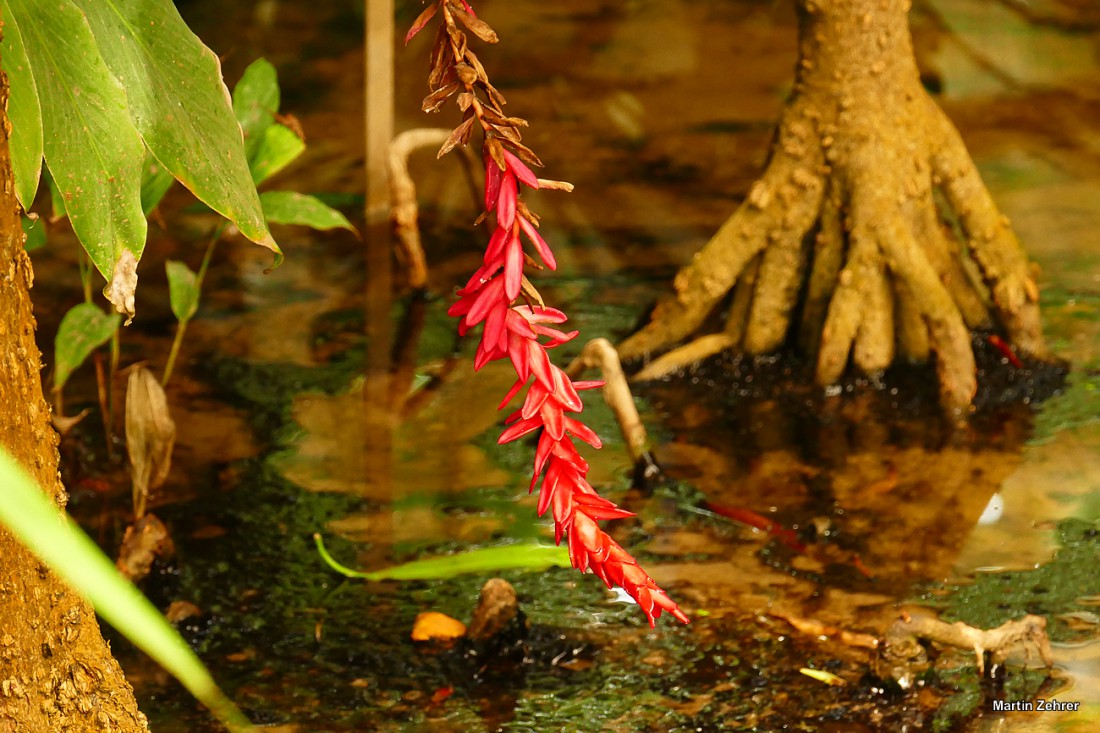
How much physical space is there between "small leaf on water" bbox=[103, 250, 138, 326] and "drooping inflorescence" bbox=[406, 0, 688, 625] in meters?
0.55

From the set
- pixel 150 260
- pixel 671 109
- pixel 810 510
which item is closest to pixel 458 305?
pixel 810 510

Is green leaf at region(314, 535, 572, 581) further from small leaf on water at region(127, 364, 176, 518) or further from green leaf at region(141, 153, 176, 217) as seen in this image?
green leaf at region(141, 153, 176, 217)

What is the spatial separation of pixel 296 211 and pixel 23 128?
177 centimetres

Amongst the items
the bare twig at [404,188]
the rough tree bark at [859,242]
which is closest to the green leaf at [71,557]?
the rough tree bark at [859,242]

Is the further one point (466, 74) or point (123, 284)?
point (123, 284)

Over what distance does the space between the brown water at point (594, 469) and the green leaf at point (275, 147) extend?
860 mm

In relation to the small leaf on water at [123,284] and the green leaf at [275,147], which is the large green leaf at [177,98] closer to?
the small leaf on water at [123,284]

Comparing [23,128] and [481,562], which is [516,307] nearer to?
[23,128]

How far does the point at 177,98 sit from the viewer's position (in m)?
1.54

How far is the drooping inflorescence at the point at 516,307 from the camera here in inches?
35.9

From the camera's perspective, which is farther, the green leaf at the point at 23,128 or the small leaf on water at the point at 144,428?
the small leaf on water at the point at 144,428

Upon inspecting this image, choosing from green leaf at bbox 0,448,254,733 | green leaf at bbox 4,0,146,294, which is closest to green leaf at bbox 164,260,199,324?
green leaf at bbox 4,0,146,294

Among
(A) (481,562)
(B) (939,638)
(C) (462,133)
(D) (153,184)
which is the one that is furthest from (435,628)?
(C) (462,133)

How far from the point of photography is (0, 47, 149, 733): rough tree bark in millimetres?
1555
